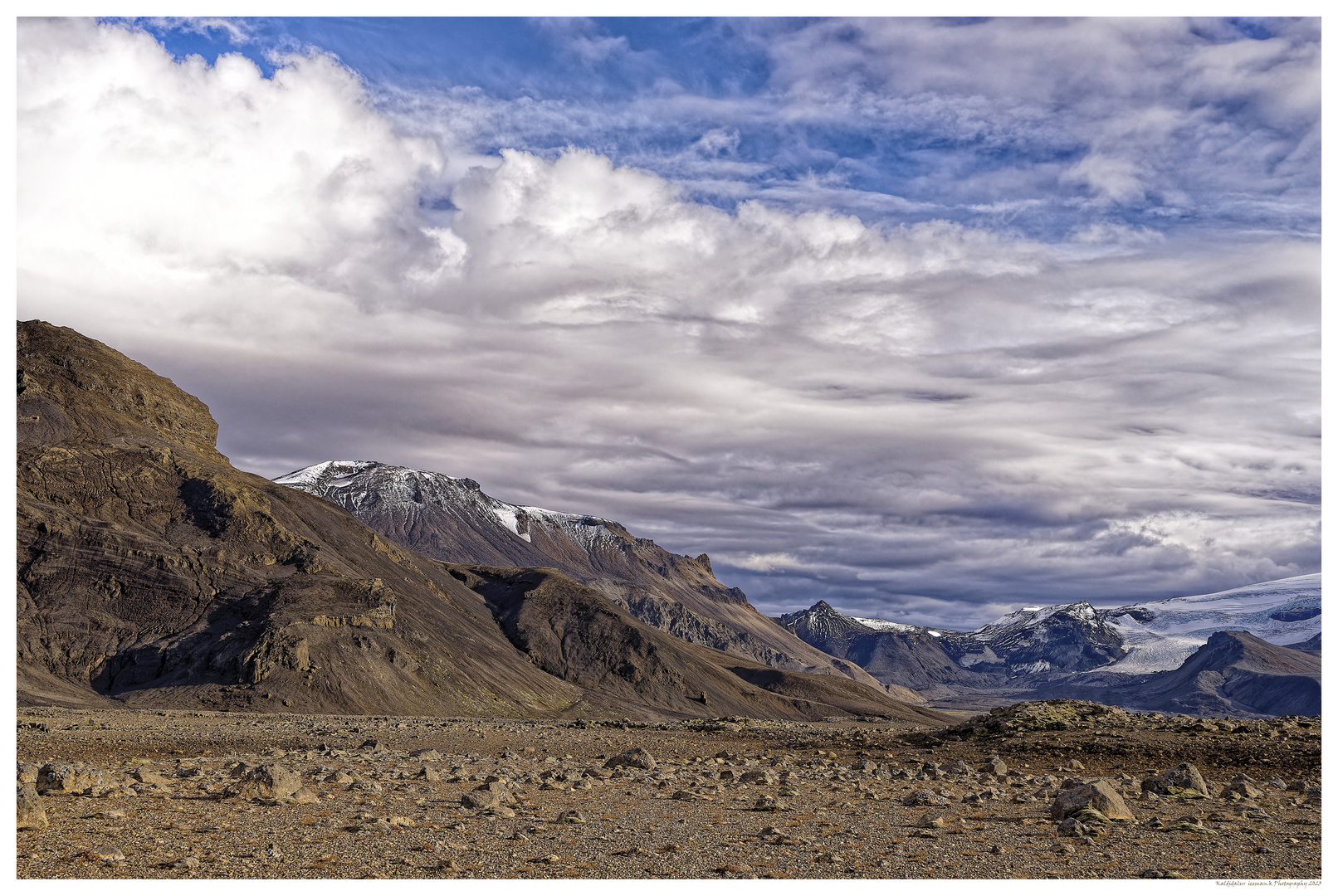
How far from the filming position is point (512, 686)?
454 ft

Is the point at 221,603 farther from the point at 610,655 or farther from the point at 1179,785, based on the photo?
the point at 1179,785

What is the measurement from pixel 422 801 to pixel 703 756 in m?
21.4

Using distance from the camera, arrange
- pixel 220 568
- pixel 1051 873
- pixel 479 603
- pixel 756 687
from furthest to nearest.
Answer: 1. pixel 756 687
2. pixel 479 603
3. pixel 220 568
4. pixel 1051 873

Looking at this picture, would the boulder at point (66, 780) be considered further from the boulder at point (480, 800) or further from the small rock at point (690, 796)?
the small rock at point (690, 796)

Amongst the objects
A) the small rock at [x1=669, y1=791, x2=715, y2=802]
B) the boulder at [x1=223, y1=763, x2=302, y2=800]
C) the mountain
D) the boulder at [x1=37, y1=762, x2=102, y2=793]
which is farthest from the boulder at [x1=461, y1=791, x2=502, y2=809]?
the mountain

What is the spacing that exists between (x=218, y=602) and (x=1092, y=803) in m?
119

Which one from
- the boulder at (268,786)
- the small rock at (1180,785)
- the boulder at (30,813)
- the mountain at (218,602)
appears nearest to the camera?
the boulder at (30,813)

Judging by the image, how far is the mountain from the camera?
109750 millimetres

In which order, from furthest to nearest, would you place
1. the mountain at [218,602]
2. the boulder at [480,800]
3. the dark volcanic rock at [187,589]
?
the mountain at [218,602] < the dark volcanic rock at [187,589] < the boulder at [480,800]

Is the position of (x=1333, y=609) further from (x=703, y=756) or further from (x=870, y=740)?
(x=870, y=740)

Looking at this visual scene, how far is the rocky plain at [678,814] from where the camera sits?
51.6ft

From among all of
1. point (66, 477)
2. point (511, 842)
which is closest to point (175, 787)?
point (511, 842)

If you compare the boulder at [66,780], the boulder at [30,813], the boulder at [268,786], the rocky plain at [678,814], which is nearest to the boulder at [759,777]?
the rocky plain at [678,814]

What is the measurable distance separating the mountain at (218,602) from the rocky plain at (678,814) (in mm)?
75518
